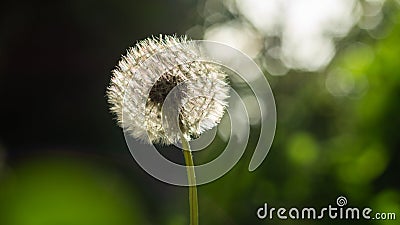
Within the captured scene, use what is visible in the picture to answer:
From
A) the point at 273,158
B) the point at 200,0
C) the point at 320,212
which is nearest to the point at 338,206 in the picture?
the point at 320,212

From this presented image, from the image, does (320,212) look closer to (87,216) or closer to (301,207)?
(301,207)
